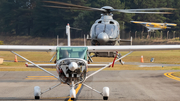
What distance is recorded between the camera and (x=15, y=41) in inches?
3366

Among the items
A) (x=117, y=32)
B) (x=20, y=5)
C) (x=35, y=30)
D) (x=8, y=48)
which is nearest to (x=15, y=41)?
(x=35, y=30)

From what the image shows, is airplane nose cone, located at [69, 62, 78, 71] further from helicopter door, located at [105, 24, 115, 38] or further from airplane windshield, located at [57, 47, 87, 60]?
helicopter door, located at [105, 24, 115, 38]

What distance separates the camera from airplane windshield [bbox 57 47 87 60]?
10523mm

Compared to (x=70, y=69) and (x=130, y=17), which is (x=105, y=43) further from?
(x=130, y=17)

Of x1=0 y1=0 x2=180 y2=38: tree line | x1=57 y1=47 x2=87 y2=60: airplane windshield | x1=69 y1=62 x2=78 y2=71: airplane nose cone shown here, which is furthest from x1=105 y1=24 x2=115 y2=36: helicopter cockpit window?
x1=0 y1=0 x2=180 y2=38: tree line

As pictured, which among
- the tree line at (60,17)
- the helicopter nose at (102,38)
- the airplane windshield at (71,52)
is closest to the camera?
the airplane windshield at (71,52)

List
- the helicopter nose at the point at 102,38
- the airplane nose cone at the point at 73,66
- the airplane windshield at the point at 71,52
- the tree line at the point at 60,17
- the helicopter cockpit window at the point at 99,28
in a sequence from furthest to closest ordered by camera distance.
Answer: the tree line at the point at 60,17
the helicopter cockpit window at the point at 99,28
the helicopter nose at the point at 102,38
the airplane windshield at the point at 71,52
the airplane nose cone at the point at 73,66

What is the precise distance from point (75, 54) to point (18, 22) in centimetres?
8542

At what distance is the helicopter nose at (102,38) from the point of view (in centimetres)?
2128

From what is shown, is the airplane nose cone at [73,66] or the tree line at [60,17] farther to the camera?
the tree line at [60,17]

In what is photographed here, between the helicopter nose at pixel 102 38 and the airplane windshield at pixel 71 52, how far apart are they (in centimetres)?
1052

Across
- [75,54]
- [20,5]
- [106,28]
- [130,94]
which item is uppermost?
[20,5]

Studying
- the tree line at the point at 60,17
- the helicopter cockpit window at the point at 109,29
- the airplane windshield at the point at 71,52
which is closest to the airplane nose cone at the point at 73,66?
the airplane windshield at the point at 71,52

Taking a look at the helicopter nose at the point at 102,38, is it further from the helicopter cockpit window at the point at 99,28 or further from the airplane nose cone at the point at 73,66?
the airplane nose cone at the point at 73,66
